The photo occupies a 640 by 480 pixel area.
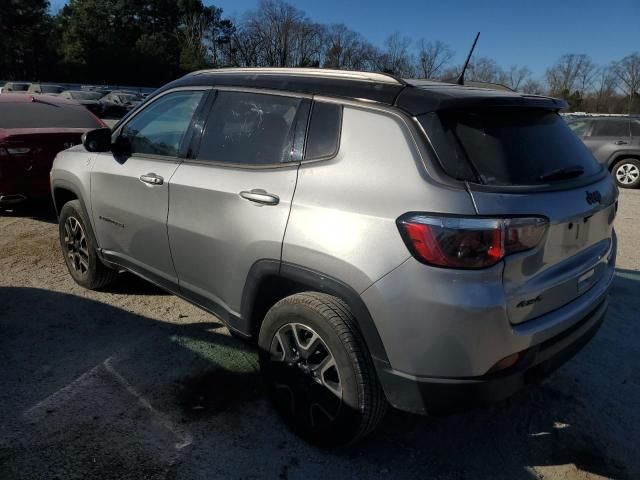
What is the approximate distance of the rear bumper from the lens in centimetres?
211

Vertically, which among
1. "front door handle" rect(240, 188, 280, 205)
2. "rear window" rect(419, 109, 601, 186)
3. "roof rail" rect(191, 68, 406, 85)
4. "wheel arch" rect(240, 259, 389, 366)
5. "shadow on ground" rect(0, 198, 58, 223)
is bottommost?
"shadow on ground" rect(0, 198, 58, 223)

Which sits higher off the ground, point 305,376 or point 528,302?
point 528,302

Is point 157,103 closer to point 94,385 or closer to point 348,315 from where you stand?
point 94,385

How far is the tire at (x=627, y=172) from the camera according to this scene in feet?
38.7

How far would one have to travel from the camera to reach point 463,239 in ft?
6.53

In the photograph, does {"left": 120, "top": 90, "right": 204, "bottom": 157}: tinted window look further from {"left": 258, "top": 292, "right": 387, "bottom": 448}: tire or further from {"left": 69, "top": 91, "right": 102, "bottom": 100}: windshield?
{"left": 69, "top": 91, "right": 102, "bottom": 100}: windshield

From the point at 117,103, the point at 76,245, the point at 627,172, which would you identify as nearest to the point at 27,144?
the point at 76,245

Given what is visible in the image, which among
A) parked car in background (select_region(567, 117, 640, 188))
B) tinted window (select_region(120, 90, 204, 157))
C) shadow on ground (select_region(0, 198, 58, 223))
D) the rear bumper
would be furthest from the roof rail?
parked car in background (select_region(567, 117, 640, 188))

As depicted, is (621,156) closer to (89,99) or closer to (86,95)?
(89,99)

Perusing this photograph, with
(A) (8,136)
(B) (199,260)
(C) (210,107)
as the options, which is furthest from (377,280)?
(A) (8,136)

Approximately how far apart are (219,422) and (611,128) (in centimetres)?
1253

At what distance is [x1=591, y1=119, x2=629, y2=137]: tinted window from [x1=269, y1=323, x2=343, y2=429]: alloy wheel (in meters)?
12.1

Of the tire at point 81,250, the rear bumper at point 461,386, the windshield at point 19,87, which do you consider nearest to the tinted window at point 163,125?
the tire at point 81,250

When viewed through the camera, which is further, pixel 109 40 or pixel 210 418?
pixel 109 40
